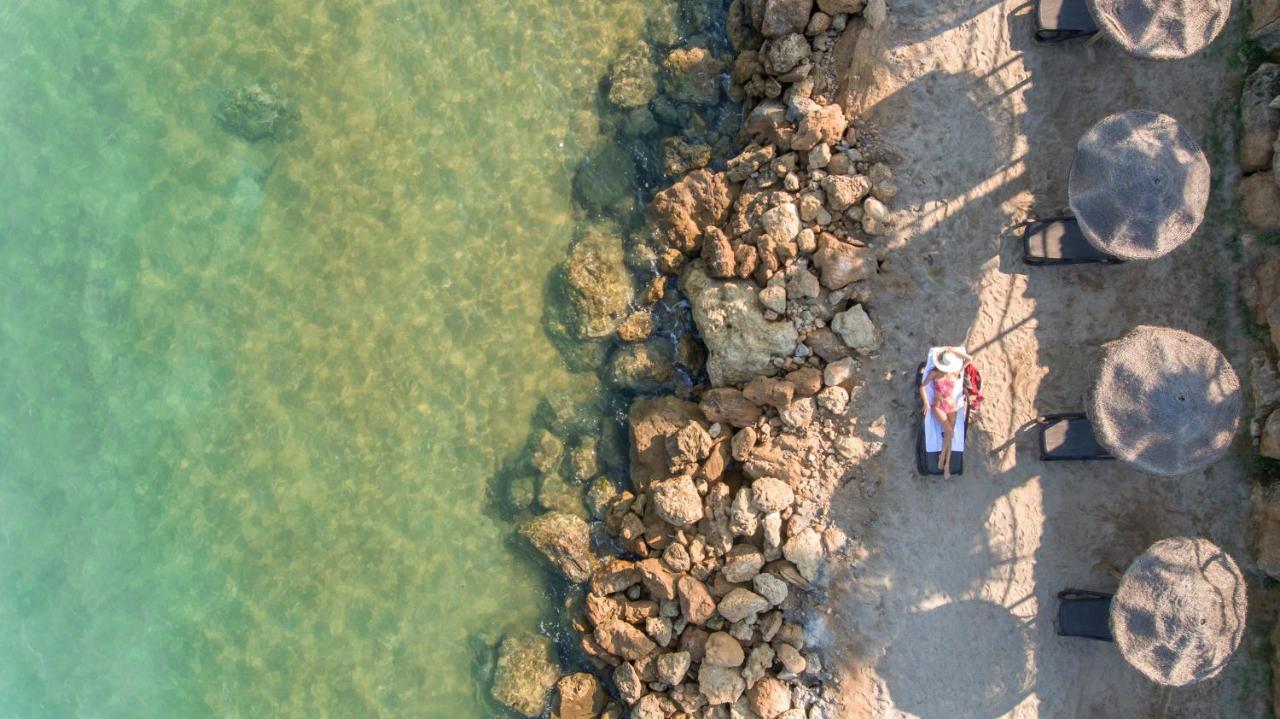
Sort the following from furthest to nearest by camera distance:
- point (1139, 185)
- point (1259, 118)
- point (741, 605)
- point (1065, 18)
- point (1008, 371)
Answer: point (741, 605)
point (1008, 371)
point (1065, 18)
point (1259, 118)
point (1139, 185)

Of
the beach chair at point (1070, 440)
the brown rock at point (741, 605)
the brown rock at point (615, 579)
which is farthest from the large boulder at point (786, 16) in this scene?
the brown rock at point (615, 579)

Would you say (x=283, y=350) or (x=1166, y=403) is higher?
(x=283, y=350)

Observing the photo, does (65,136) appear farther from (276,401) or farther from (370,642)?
(370,642)

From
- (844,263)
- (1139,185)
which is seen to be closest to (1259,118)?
(1139,185)

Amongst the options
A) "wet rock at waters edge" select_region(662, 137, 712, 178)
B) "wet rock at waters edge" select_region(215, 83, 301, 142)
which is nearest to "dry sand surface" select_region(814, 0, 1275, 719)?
"wet rock at waters edge" select_region(662, 137, 712, 178)

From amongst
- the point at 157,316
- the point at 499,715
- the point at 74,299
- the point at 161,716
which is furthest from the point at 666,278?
the point at 161,716

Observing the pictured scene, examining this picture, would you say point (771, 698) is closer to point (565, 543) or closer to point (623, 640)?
point (623, 640)

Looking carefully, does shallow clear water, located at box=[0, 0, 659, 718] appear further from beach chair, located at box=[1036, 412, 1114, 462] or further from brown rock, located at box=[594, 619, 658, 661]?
beach chair, located at box=[1036, 412, 1114, 462]

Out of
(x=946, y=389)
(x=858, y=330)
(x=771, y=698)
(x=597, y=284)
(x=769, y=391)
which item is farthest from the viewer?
(x=597, y=284)
